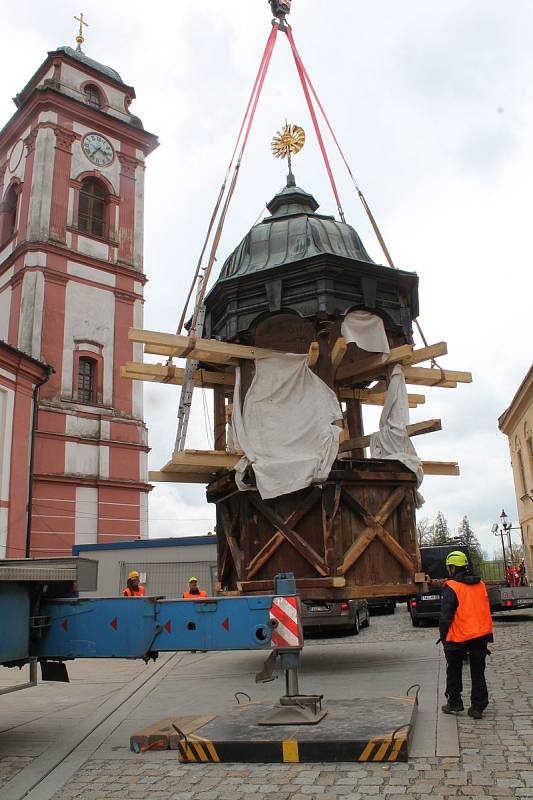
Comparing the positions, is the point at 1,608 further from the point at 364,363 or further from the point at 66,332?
the point at 66,332

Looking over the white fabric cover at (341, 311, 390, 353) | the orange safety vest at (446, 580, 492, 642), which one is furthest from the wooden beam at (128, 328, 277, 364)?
the orange safety vest at (446, 580, 492, 642)

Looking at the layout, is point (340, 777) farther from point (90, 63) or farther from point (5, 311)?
point (90, 63)

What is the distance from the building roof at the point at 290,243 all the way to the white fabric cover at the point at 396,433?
6.86 feet

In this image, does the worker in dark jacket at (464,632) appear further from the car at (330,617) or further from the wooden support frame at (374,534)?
the car at (330,617)

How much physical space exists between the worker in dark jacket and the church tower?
24000mm

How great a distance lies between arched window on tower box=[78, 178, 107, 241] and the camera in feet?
112

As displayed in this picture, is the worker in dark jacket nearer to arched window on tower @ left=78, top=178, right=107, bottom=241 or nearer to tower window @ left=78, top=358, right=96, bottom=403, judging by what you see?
tower window @ left=78, top=358, right=96, bottom=403

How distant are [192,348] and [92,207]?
85.8ft

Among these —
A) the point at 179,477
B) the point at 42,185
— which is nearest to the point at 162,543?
the point at 179,477

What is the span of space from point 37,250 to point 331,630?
22.0 m

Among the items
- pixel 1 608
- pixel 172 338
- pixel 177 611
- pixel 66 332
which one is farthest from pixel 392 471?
pixel 66 332

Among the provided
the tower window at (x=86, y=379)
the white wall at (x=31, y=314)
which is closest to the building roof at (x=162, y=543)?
the tower window at (x=86, y=379)

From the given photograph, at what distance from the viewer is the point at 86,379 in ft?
105

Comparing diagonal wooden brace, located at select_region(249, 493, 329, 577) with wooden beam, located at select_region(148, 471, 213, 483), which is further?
wooden beam, located at select_region(148, 471, 213, 483)
